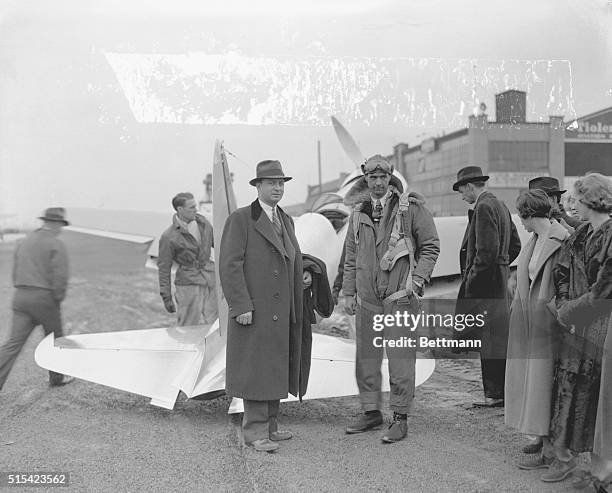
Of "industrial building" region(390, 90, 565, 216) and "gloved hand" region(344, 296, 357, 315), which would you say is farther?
"gloved hand" region(344, 296, 357, 315)

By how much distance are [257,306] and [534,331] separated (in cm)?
129

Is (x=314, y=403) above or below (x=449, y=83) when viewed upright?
below

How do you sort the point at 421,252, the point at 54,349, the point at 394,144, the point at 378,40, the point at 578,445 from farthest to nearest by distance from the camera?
the point at 54,349 → the point at 421,252 → the point at 394,144 → the point at 378,40 → the point at 578,445

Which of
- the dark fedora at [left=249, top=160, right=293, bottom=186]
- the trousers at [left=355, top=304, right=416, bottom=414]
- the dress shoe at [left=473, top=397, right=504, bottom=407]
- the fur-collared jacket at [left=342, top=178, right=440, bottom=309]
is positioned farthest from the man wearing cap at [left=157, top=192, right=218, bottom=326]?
the dress shoe at [left=473, top=397, right=504, bottom=407]

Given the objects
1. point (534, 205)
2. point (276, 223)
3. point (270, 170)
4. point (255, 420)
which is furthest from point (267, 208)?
point (534, 205)

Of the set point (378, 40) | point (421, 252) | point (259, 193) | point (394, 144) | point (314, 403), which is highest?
point (378, 40)

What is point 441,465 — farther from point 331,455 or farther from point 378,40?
point 378,40

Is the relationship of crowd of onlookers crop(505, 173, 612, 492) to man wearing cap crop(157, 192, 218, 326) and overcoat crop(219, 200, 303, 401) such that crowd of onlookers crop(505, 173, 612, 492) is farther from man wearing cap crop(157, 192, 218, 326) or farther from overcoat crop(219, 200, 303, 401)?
man wearing cap crop(157, 192, 218, 326)

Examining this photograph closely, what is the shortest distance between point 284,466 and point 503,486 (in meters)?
0.94

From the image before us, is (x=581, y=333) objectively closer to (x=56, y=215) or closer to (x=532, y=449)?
(x=532, y=449)

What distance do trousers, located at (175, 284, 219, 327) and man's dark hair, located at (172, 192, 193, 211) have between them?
1370 mm

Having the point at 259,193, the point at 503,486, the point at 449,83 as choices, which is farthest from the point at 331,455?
the point at 449,83

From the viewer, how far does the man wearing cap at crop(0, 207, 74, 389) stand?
266 centimetres

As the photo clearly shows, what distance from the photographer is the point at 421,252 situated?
9.87 ft
